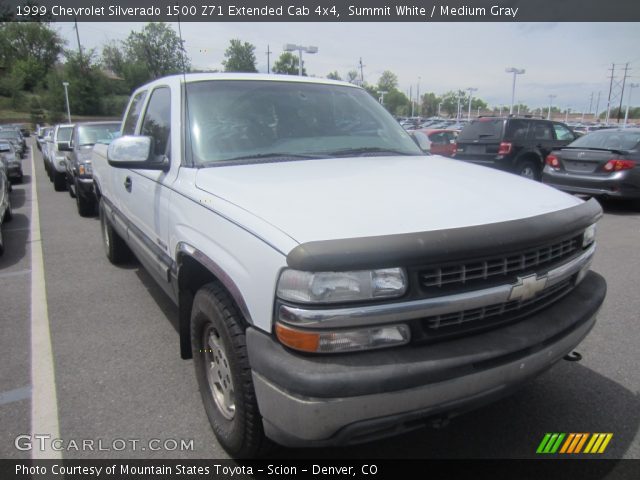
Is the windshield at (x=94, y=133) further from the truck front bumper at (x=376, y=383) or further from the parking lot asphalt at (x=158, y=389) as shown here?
the truck front bumper at (x=376, y=383)

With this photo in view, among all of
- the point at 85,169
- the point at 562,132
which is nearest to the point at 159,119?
the point at 85,169

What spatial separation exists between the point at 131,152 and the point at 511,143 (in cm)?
1037

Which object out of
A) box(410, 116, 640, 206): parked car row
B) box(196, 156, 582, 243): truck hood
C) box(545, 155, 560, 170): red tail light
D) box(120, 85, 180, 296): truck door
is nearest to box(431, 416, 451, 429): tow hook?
box(196, 156, 582, 243): truck hood

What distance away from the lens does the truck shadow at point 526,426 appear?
2.49 metres

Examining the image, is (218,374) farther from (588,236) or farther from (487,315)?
(588,236)

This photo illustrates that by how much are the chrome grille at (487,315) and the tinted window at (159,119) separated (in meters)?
2.19

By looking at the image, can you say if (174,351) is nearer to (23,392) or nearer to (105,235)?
(23,392)

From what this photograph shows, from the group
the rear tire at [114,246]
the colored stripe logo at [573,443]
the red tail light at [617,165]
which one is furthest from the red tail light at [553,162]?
the rear tire at [114,246]

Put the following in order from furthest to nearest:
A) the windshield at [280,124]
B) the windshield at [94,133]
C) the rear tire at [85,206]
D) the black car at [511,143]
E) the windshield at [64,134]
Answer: the windshield at [64,134]
the black car at [511,143]
the windshield at [94,133]
the rear tire at [85,206]
the windshield at [280,124]

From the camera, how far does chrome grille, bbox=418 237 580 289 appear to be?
6.03 ft

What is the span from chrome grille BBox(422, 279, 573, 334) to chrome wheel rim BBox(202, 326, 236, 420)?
1016 mm

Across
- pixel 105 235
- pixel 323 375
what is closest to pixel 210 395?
pixel 323 375

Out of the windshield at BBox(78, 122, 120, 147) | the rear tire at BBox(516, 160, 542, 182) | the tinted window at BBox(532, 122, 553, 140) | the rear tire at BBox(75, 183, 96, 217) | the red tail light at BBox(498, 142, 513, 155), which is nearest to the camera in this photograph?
the rear tire at BBox(75, 183, 96, 217)

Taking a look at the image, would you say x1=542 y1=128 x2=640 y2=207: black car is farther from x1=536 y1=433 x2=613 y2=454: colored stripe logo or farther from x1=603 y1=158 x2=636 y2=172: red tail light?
x1=536 y1=433 x2=613 y2=454: colored stripe logo
